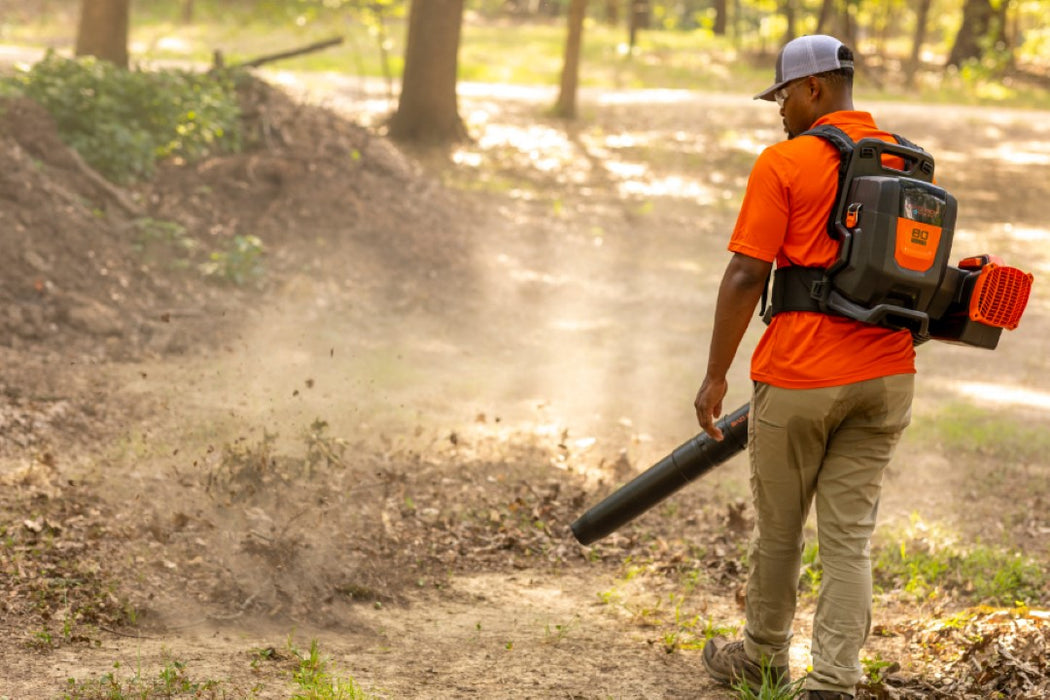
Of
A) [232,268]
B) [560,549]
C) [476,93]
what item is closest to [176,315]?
[232,268]

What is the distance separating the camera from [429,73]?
656 inches

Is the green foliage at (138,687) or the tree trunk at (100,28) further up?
the tree trunk at (100,28)

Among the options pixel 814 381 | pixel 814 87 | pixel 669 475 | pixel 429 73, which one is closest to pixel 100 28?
pixel 429 73

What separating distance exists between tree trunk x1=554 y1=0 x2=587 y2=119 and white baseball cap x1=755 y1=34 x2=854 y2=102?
54.3 ft

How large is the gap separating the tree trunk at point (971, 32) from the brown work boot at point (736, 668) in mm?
31038

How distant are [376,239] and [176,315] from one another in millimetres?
2779

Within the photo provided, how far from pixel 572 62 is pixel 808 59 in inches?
675

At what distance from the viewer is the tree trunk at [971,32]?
104ft

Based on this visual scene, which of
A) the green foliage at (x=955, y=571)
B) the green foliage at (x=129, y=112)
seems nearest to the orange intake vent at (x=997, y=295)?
the green foliage at (x=955, y=571)

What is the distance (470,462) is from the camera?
23.1ft

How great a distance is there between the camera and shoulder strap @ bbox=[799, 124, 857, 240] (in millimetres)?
3619

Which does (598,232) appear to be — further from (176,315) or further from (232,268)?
(176,315)

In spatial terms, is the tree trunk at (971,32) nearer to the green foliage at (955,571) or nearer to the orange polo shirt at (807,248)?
the green foliage at (955,571)

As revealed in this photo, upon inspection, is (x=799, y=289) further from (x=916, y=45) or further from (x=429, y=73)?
(x=916, y=45)
